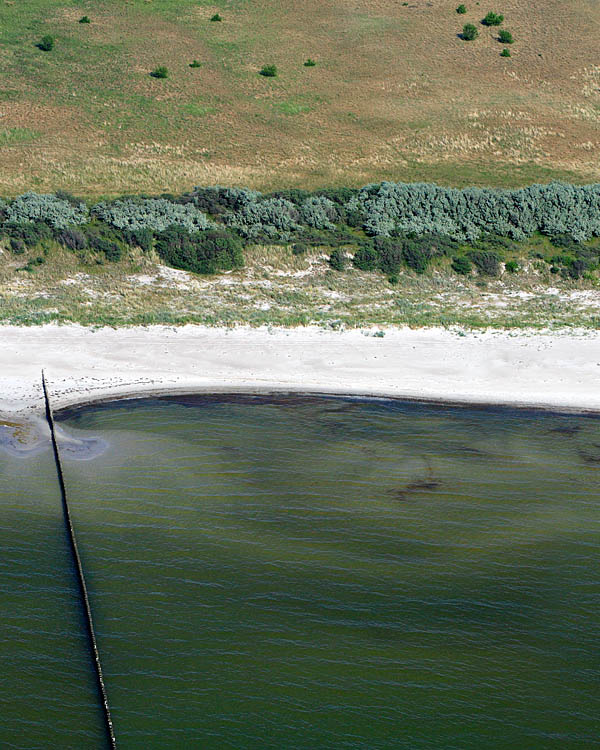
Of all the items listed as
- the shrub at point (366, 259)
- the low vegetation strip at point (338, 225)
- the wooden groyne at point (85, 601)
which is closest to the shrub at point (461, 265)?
the low vegetation strip at point (338, 225)

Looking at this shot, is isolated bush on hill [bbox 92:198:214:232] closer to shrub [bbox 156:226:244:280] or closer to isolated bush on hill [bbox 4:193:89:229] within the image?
isolated bush on hill [bbox 4:193:89:229]

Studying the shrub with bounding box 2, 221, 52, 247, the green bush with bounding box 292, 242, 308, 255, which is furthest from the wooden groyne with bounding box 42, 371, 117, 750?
the green bush with bounding box 292, 242, 308, 255

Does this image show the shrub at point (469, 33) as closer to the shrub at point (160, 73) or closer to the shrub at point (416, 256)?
the shrub at point (160, 73)

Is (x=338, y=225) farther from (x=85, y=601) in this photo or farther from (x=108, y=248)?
(x=85, y=601)

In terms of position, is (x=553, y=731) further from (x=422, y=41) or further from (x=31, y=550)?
(x=422, y=41)

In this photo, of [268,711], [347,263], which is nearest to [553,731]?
[268,711]

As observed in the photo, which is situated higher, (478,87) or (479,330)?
(478,87)
